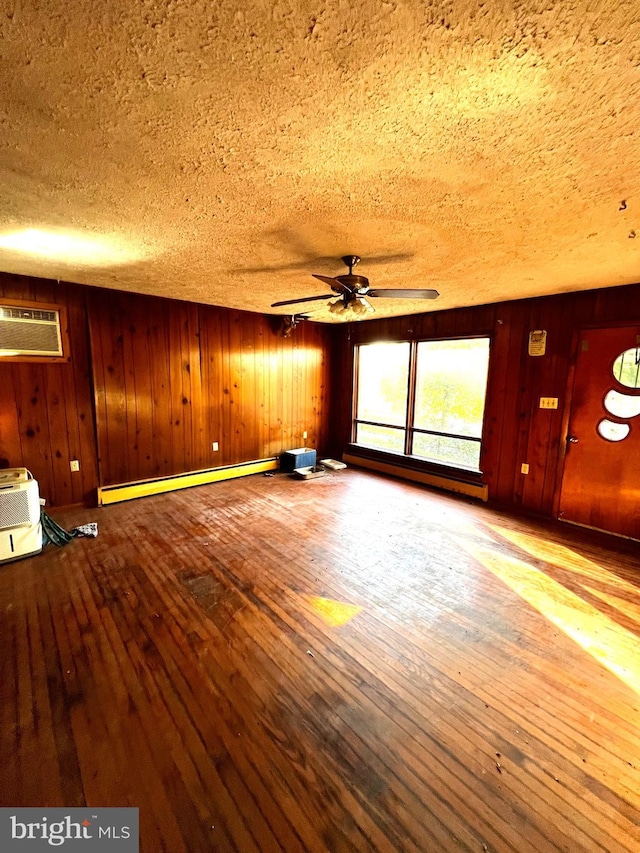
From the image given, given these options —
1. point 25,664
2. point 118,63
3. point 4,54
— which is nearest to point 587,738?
point 25,664

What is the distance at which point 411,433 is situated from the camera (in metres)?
5.23

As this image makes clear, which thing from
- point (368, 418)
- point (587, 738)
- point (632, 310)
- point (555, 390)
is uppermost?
point (632, 310)

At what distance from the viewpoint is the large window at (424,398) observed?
14.9 feet

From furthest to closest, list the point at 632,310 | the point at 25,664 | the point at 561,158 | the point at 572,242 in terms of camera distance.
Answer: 1. the point at 632,310
2. the point at 572,242
3. the point at 25,664
4. the point at 561,158

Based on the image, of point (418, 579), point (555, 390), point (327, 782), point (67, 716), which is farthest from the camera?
point (555, 390)

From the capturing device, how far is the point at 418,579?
8.62 feet

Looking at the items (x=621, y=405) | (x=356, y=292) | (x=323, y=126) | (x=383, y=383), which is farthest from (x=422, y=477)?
(x=323, y=126)

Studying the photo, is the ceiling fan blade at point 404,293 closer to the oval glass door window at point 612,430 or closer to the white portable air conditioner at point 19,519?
the oval glass door window at point 612,430

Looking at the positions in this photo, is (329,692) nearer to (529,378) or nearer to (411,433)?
(529,378)

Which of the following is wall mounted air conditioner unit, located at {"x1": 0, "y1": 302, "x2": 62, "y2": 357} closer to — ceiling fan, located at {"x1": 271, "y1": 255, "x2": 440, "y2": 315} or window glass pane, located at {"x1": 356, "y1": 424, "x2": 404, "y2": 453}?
ceiling fan, located at {"x1": 271, "y1": 255, "x2": 440, "y2": 315}

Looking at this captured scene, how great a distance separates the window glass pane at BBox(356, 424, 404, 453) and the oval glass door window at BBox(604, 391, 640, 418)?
2563 millimetres

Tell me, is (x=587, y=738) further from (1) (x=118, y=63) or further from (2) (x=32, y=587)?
(2) (x=32, y=587)

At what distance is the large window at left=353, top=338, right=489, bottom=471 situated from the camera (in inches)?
179

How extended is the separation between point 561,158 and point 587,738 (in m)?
2.47
